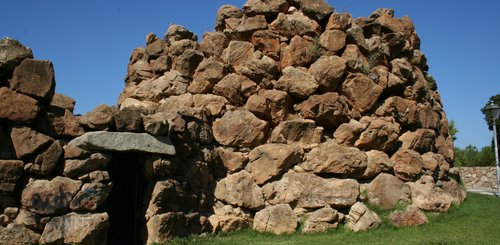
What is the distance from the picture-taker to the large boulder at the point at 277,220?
855 cm

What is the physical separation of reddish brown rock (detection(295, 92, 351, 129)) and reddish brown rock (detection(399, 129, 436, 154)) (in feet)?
5.38

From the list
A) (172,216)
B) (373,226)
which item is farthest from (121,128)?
(373,226)

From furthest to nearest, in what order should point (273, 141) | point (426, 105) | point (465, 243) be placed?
point (426, 105)
point (273, 141)
point (465, 243)

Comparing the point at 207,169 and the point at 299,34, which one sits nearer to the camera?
the point at 207,169

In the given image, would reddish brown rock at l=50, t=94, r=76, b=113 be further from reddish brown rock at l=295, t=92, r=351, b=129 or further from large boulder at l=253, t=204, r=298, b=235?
reddish brown rock at l=295, t=92, r=351, b=129

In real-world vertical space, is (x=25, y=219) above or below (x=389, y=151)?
below

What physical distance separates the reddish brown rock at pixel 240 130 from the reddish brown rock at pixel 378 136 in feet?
7.19

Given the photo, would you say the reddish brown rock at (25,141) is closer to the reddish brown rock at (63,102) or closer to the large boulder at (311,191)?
the reddish brown rock at (63,102)

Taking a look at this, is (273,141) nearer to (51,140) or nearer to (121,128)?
(121,128)

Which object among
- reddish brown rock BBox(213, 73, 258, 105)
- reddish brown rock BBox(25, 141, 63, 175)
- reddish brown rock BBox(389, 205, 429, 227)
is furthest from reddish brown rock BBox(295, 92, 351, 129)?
reddish brown rock BBox(25, 141, 63, 175)

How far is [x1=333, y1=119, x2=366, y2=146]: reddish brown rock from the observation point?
9680 millimetres

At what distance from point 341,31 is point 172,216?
5.99 meters

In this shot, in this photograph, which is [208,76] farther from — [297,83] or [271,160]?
[271,160]

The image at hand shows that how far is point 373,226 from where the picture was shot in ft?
28.1
